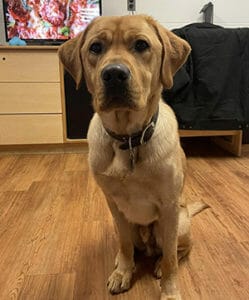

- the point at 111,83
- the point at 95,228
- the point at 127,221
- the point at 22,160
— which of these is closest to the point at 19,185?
the point at 22,160

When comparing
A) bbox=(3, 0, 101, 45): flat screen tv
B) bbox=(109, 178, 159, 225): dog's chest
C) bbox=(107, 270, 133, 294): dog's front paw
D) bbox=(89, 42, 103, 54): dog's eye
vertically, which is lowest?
bbox=(107, 270, 133, 294): dog's front paw

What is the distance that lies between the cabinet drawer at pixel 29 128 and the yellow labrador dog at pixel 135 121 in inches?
63.8

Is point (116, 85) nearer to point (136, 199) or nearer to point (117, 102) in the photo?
point (117, 102)

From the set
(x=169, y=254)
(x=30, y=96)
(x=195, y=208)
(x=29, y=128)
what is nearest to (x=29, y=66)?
(x=30, y=96)

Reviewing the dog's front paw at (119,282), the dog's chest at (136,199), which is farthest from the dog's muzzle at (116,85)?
the dog's front paw at (119,282)

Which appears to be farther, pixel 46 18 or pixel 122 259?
pixel 46 18

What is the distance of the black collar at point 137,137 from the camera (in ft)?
3.35

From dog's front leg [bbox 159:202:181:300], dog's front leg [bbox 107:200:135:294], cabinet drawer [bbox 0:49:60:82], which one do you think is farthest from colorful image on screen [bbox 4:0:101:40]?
dog's front leg [bbox 159:202:181:300]

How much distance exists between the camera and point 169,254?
1.11m

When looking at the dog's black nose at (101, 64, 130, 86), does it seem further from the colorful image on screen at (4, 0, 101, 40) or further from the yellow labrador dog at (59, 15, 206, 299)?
the colorful image on screen at (4, 0, 101, 40)

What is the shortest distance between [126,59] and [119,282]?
753 mm

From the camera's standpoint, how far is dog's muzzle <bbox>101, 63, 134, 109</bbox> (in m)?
0.87

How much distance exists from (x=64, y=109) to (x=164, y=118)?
172 centimetres

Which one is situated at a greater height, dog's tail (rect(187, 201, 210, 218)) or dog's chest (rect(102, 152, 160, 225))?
dog's chest (rect(102, 152, 160, 225))
